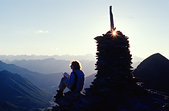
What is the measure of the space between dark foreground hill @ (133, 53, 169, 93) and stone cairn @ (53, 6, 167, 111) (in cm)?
1399

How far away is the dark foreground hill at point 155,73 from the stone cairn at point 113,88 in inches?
551

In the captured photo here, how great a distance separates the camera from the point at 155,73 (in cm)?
3209

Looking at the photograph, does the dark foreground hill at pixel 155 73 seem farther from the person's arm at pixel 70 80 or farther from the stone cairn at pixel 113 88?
the person's arm at pixel 70 80

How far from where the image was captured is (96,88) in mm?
15625

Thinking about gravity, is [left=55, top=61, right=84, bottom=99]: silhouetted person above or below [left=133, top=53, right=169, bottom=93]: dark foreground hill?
below

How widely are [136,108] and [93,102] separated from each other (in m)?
2.94

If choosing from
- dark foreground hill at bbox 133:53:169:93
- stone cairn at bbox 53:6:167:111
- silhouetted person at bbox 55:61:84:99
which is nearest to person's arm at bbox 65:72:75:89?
silhouetted person at bbox 55:61:84:99

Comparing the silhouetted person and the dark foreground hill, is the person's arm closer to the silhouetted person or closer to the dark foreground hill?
the silhouetted person

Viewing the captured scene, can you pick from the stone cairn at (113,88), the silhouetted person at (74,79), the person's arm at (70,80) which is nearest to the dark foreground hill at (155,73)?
the stone cairn at (113,88)

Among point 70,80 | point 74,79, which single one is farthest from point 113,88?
point 70,80

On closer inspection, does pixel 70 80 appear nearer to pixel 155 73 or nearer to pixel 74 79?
pixel 74 79

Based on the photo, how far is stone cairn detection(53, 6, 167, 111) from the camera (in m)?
13.5

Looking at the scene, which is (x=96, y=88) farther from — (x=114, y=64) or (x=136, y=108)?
(x=136, y=108)

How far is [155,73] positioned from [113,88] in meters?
19.7
